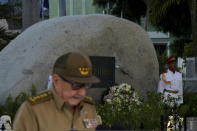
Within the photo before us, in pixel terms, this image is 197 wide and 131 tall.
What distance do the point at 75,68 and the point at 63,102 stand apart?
23cm

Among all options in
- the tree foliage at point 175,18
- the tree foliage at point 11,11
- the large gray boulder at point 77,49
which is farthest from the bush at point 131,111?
the tree foliage at point 11,11

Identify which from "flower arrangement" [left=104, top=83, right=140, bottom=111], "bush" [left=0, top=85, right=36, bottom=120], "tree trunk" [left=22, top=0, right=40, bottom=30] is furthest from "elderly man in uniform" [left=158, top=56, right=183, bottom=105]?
"tree trunk" [left=22, top=0, right=40, bottom=30]

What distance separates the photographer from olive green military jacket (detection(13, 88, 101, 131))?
2.56 meters

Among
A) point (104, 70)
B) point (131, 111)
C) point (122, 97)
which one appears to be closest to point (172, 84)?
point (104, 70)

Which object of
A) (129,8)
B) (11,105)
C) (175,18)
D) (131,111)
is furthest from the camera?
(129,8)

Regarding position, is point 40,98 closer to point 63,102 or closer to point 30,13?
point 63,102

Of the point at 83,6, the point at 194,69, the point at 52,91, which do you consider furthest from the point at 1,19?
Answer: the point at 52,91

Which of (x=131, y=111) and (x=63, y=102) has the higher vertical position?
(x=63, y=102)

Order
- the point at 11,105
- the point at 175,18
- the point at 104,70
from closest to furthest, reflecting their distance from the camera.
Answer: the point at 11,105
the point at 104,70
the point at 175,18

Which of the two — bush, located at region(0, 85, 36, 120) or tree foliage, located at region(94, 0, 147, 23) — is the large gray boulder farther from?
tree foliage, located at region(94, 0, 147, 23)

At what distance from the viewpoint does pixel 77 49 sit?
9.22 metres

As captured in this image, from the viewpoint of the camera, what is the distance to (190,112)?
9766mm

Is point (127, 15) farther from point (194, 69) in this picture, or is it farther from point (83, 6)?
point (194, 69)

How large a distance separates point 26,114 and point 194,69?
11340 mm
